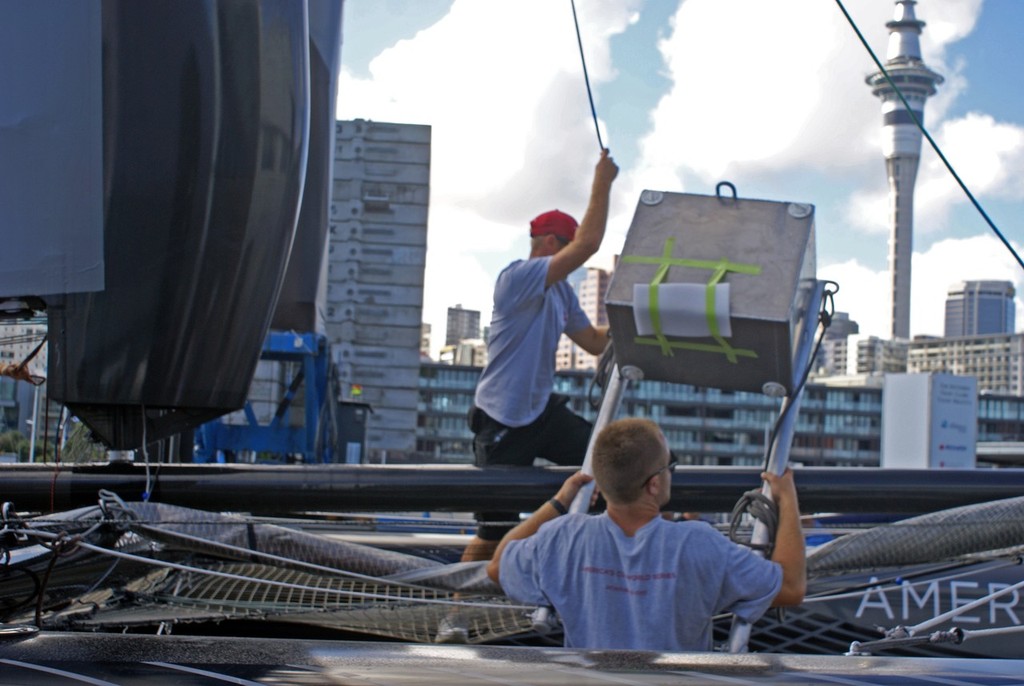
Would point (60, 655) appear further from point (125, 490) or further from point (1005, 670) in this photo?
point (125, 490)

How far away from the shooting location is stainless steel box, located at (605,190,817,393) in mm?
2863

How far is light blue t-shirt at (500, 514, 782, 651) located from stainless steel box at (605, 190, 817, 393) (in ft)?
2.39

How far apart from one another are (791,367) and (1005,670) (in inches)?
59.8

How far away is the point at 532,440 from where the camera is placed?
4172 millimetres

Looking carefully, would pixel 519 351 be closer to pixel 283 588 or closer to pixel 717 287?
pixel 283 588

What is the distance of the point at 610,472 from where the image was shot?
2344 millimetres

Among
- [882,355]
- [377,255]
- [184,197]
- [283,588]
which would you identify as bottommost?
[283,588]

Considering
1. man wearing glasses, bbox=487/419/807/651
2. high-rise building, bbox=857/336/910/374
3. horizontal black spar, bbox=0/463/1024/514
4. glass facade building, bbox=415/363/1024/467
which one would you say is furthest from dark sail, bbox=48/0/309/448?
high-rise building, bbox=857/336/910/374

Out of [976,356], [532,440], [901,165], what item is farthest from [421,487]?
[976,356]

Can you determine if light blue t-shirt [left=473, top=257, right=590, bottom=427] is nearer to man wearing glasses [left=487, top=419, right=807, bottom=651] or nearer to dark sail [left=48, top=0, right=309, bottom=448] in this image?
dark sail [left=48, top=0, right=309, bottom=448]

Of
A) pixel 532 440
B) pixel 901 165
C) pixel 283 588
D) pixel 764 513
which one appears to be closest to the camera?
pixel 764 513

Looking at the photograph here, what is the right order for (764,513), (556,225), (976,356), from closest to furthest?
1. (764,513)
2. (556,225)
3. (976,356)

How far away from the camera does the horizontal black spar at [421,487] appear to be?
3777 mm

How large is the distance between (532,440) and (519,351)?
1.11 feet
